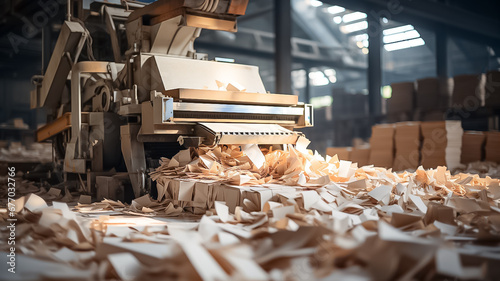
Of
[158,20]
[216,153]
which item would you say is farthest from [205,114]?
[158,20]

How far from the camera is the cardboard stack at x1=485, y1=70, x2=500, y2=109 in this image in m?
7.66

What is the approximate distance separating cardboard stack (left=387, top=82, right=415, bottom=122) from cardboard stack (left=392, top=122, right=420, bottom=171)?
220 centimetres

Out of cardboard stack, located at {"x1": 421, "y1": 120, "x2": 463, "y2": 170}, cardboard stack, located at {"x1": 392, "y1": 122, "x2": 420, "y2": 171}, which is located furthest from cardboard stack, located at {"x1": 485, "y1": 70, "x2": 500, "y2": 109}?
cardboard stack, located at {"x1": 392, "y1": 122, "x2": 420, "y2": 171}

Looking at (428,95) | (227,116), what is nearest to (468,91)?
(428,95)

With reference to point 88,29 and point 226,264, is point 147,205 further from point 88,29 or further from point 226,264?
point 88,29

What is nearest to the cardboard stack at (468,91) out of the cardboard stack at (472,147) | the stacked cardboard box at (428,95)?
the stacked cardboard box at (428,95)

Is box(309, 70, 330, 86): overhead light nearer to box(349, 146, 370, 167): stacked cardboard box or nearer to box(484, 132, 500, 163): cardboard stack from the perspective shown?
box(349, 146, 370, 167): stacked cardboard box

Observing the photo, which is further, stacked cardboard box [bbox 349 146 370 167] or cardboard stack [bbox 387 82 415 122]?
cardboard stack [bbox 387 82 415 122]

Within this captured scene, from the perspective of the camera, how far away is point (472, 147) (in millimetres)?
6668

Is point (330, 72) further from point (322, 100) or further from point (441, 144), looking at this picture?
point (441, 144)

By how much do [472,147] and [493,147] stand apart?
0.27 meters

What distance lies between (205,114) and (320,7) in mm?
14803

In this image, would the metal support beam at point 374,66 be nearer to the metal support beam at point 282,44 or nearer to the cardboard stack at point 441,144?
the metal support beam at point 282,44

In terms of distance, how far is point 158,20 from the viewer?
4422mm
